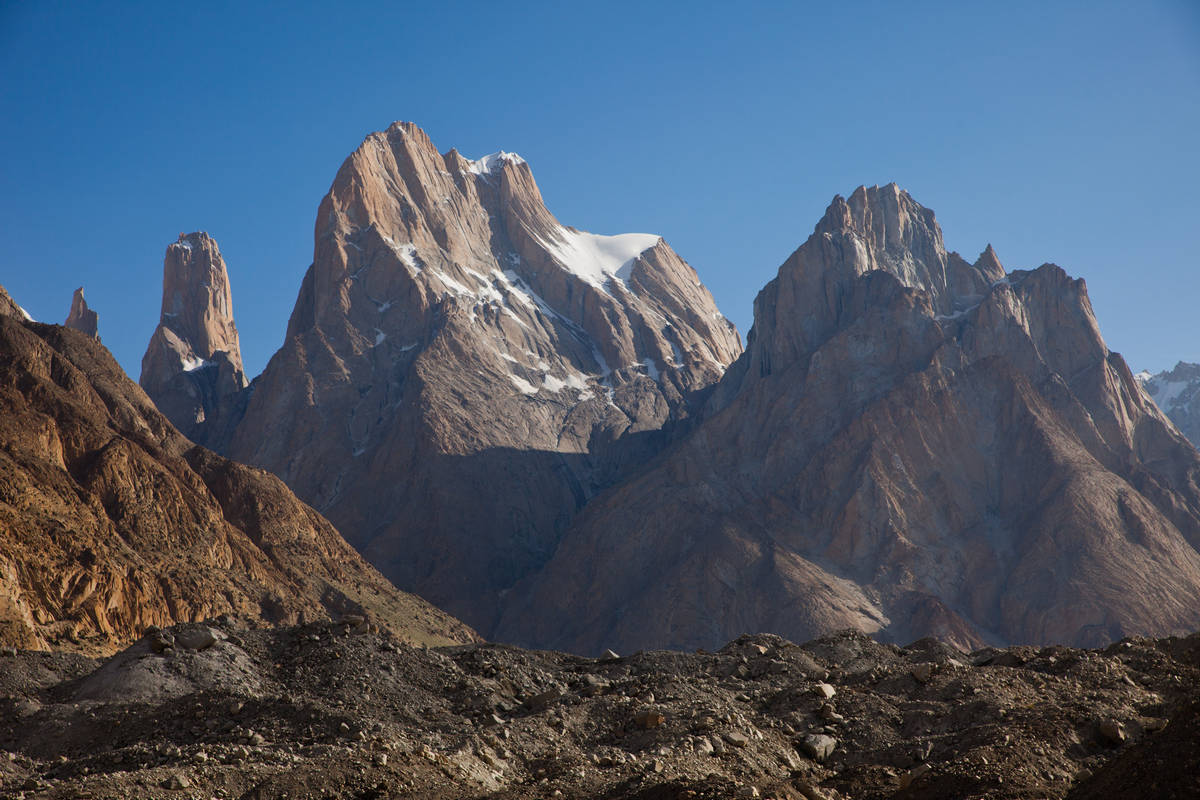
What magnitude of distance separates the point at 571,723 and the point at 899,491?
394 feet

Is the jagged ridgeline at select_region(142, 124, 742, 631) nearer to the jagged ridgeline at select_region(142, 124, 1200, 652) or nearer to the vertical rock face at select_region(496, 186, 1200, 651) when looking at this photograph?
the jagged ridgeline at select_region(142, 124, 1200, 652)

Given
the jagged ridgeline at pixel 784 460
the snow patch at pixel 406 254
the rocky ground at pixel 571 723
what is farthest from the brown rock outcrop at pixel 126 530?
the snow patch at pixel 406 254

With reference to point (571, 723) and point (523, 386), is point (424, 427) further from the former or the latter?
point (571, 723)

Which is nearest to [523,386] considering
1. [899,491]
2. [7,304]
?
[899,491]

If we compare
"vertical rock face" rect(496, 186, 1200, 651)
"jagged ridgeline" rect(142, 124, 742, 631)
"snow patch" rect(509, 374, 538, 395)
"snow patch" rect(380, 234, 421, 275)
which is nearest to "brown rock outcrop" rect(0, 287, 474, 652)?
"vertical rock face" rect(496, 186, 1200, 651)

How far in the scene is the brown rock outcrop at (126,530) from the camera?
74.0 meters

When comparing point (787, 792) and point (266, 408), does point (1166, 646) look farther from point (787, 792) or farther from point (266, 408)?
point (266, 408)

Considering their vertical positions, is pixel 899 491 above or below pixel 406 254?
below

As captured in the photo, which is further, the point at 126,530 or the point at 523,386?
the point at 523,386

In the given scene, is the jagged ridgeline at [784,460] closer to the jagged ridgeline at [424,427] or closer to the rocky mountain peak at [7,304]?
the jagged ridgeline at [424,427]

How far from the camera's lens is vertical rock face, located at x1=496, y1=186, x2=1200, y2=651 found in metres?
133

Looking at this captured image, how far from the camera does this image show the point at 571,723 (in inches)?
1364

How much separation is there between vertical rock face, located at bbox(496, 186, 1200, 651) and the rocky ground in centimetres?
8732

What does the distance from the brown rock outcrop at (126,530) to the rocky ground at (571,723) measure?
28346mm
